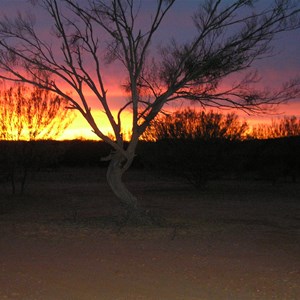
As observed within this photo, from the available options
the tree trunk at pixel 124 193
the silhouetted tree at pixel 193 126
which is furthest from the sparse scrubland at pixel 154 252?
the silhouetted tree at pixel 193 126

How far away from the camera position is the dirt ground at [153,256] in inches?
306

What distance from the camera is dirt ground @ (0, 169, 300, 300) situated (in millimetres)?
7766

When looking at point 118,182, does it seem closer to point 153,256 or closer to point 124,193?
point 124,193

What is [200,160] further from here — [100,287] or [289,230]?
[100,287]

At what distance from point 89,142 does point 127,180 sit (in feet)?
Answer: 30.8

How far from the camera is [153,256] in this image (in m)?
10.2

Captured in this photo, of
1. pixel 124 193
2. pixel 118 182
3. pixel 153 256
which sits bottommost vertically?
pixel 153 256

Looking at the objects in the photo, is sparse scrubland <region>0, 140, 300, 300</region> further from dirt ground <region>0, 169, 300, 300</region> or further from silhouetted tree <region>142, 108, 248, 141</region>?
silhouetted tree <region>142, 108, 248, 141</region>

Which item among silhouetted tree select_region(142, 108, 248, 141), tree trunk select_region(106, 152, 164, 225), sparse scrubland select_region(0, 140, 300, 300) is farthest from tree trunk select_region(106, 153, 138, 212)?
silhouetted tree select_region(142, 108, 248, 141)

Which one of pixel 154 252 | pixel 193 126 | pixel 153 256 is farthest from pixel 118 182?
pixel 193 126

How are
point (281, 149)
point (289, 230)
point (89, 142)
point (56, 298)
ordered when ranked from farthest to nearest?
point (89, 142)
point (281, 149)
point (289, 230)
point (56, 298)

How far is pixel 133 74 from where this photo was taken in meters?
15.0

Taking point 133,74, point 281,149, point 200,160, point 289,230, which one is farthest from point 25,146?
point 281,149

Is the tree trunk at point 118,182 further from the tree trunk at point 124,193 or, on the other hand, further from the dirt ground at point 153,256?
the dirt ground at point 153,256
